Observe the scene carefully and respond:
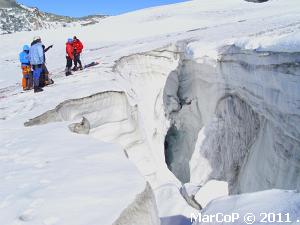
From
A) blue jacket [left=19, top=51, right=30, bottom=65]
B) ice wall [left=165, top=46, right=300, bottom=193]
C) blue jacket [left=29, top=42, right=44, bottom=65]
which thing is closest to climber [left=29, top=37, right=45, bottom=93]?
blue jacket [left=29, top=42, right=44, bottom=65]

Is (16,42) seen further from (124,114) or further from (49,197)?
(49,197)

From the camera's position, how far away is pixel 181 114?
12.8 metres

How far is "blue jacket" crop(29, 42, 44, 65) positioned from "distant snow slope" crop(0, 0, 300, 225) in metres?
0.60

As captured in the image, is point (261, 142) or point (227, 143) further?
point (227, 143)

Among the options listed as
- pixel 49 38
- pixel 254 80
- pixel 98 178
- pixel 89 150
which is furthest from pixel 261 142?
pixel 49 38

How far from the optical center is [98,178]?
402 cm

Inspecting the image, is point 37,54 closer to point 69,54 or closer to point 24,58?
point 24,58

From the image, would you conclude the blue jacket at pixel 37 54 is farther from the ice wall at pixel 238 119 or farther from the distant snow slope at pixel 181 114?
the ice wall at pixel 238 119

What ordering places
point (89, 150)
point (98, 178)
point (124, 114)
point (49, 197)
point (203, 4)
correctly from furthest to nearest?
point (203, 4)
point (124, 114)
point (89, 150)
point (98, 178)
point (49, 197)

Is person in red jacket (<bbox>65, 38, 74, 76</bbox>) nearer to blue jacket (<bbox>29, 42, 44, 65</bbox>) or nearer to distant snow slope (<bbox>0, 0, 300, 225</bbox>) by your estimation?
distant snow slope (<bbox>0, 0, 300, 225</bbox>)

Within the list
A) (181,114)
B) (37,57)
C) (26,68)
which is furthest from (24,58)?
(181,114)

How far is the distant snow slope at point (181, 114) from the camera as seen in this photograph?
675 centimetres

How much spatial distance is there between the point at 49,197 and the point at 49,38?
1955 centimetres

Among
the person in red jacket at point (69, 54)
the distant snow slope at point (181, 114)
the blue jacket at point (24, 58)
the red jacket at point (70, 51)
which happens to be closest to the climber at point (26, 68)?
the blue jacket at point (24, 58)
